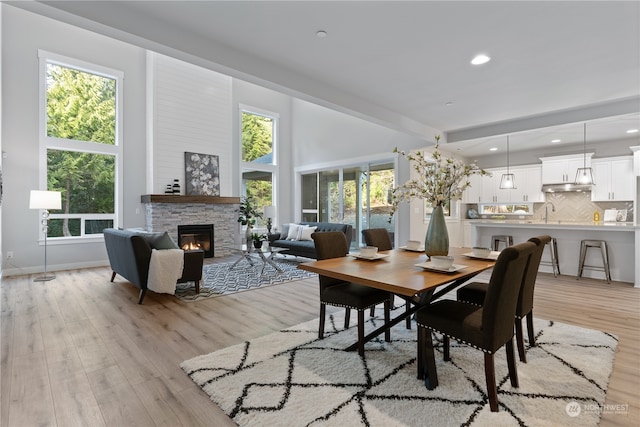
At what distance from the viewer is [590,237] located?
5.02 metres

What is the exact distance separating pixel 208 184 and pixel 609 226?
7.60m

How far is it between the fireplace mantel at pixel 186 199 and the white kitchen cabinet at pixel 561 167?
6.89 m

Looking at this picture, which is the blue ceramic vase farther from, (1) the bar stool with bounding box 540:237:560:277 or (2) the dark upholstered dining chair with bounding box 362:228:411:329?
(1) the bar stool with bounding box 540:237:560:277

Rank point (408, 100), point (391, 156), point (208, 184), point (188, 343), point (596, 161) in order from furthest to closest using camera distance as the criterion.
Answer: point (208, 184), point (391, 156), point (596, 161), point (408, 100), point (188, 343)

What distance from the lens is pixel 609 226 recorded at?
4695 mm

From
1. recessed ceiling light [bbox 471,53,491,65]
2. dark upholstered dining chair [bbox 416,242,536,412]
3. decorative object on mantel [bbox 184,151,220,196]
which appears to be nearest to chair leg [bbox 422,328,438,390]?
dark upholstered dining chair [bbox 416,242,536,412]

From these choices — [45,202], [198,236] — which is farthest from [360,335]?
[198,236]

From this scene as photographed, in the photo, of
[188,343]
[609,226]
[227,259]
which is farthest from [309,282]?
[609,226]

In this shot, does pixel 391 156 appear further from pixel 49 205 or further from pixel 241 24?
pixel 49 205

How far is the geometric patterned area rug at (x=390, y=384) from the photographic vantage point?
5.54ft

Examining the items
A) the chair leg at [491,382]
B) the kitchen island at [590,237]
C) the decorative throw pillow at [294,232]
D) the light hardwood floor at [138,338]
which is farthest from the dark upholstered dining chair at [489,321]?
the decorative throw pillow at [294,232]

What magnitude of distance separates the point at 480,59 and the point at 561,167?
4543 mm

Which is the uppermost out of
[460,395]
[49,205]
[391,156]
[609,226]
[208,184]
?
[391,156]

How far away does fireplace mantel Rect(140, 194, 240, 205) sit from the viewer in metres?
6.44
